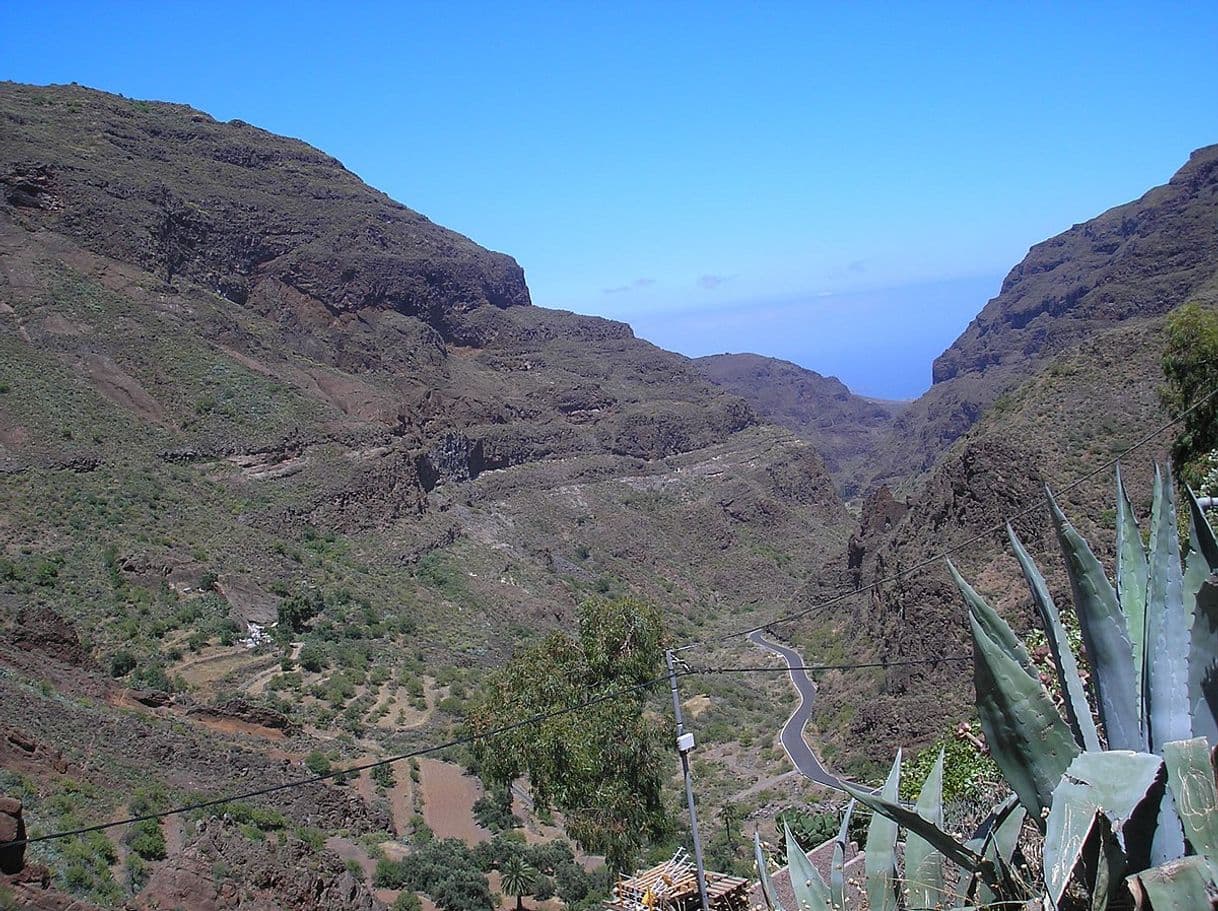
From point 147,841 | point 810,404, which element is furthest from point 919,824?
point 810,404

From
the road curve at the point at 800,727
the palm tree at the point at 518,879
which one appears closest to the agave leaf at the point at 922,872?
the palm tree at the point at 518,879

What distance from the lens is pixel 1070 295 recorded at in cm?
10788

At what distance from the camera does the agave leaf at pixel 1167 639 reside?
154 inches

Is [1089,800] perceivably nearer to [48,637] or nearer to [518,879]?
[518,879]

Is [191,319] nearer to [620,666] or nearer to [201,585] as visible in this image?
[201,585]

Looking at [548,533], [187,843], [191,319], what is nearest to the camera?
[187,843]

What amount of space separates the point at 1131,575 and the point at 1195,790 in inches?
45.3

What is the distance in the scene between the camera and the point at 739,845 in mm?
25141

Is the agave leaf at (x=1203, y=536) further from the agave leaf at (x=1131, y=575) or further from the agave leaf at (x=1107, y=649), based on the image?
the agave leaf at (x=1107, y=649)

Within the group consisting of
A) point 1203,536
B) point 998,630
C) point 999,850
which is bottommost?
point 999,850

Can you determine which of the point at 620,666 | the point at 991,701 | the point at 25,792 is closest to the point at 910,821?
the point at 991,701

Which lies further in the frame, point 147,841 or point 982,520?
point 982,520

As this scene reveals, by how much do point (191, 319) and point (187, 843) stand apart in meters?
45.6

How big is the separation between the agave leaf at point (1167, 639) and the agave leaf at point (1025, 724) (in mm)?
336
